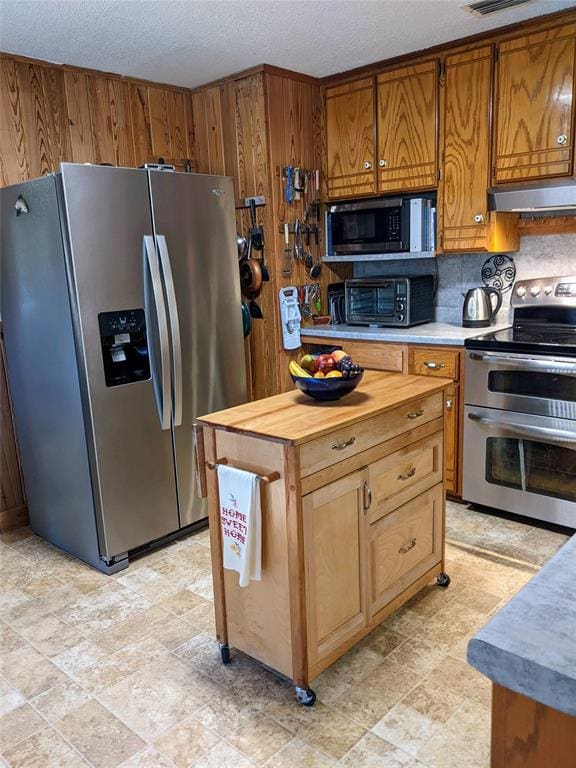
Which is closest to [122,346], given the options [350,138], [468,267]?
[350,138]

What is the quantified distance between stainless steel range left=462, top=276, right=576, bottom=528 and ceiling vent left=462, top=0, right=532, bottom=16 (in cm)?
138

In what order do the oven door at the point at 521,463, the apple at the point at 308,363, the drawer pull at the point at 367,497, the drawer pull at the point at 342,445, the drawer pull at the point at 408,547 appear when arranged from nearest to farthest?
1. the drawer pull at the point at 342,445
2. the drawer pull at the point at 367,497
3. the apple at the point at 308,363
4. the drawer pull at the point at 408,547
5. the oven door at the point at 521,463

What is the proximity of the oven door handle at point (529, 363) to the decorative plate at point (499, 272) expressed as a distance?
0.74m

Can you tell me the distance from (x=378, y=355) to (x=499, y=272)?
35.5 inches

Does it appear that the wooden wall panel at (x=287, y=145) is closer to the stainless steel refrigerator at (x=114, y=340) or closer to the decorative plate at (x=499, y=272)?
the stainless steel refrigerator at (x=114, y=340)

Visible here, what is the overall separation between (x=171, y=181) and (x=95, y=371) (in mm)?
992

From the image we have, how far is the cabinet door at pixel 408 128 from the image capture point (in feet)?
11.1

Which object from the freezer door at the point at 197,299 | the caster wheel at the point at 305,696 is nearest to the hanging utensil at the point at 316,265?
the freezer door at the point at 197,299

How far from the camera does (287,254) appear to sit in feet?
12.3

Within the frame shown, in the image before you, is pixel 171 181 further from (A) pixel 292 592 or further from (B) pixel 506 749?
(B) pixel 506 749

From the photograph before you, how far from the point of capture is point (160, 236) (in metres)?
2.85

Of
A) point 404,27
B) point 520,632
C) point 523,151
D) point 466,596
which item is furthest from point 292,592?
point 404,27

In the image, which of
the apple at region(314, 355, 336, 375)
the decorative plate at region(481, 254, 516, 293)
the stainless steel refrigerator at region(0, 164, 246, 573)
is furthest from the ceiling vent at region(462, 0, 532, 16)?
the apple at region(314, 355, 336, 375)

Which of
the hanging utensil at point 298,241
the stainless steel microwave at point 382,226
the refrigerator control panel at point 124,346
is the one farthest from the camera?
the hanging utensil at point 298,241
